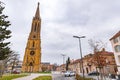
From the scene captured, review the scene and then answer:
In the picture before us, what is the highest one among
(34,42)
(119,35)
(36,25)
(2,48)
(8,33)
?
(36,25)

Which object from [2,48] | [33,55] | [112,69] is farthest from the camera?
[33,55]

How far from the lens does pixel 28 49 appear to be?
3533 inches

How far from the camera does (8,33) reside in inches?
902

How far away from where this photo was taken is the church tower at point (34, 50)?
83625 millimetres

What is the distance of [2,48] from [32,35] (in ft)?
240

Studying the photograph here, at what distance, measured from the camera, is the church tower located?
83625 millimetres

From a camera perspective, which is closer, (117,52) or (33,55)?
(117,52)

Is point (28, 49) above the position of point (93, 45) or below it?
→ above

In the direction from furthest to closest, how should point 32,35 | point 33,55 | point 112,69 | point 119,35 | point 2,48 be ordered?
1. point 32,35
2. point 33,55
3. point 112,69
4. point 119,35
5. point 2,48

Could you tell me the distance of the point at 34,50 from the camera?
89750mm

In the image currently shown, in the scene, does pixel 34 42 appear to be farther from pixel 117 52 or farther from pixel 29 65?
pixel 117 52

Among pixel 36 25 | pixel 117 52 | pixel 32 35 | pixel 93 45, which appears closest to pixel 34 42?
pixel 32 35

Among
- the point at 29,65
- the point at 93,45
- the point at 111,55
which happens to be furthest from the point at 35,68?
the point at 93,45

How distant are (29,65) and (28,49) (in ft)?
34.0
